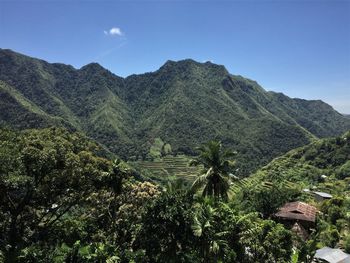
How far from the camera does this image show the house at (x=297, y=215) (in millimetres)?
57500

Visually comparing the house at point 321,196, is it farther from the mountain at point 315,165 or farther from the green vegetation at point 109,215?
the green vegetation at point 109,215

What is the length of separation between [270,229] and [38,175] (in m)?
23.9

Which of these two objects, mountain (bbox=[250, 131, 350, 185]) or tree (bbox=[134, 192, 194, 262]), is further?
mountain (bbox=[250, 131, 350, 185])

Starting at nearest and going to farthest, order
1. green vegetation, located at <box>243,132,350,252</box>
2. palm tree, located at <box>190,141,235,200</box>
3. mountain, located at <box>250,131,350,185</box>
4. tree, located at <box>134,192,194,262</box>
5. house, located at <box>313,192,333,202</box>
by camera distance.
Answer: tree, located at <box>134,192,194,262</box> < palm tree, located at <box>190,141,235,200</box> < green vegetation, located at <box>243,132,350,252</box> < house, located at <box>313,192,333,202</box> < mountain, located at <box>250,131,350,185</box>

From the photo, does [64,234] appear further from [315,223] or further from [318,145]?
[318,145]

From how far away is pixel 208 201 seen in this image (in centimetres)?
2777

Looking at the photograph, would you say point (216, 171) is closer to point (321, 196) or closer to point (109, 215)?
point (109, 215)

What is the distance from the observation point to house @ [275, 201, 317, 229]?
57500 millimetres

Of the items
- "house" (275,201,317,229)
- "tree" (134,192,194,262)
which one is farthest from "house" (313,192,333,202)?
"tree" (134,192,194,262)

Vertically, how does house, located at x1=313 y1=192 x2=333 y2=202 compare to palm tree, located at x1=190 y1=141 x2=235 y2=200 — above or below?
below

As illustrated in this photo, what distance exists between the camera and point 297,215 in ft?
190

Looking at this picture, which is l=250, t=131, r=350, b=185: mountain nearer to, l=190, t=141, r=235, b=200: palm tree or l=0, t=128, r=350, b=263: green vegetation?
l=190, t=141, r=235, b=200: palm tree

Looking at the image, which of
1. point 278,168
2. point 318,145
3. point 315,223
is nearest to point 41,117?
point 278,168

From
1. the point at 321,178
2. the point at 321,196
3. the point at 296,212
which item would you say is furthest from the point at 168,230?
the point at 321,178
